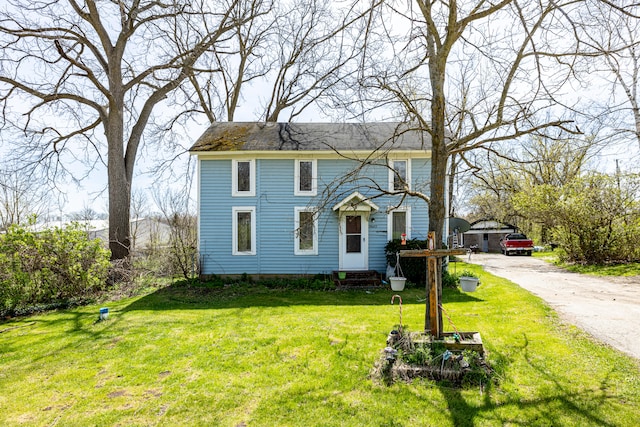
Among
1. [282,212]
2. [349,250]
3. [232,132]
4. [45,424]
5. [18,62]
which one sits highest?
[18,62]

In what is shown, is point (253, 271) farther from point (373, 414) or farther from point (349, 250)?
point (373, 414)

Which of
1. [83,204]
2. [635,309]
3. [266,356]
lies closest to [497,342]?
[266,356]

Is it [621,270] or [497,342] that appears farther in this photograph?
[621,270]

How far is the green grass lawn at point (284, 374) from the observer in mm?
3375

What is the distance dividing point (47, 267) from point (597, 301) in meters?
13.6

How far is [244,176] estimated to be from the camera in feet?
40.0

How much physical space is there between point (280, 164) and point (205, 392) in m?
9.13

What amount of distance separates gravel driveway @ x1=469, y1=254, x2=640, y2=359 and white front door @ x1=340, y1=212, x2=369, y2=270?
16.8ft

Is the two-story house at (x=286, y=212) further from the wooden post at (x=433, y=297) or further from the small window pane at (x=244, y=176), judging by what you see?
the wooden post at (x=433, y=297)

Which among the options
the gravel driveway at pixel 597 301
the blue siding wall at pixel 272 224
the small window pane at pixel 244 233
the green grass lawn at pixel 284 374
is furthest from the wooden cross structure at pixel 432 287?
the small window pane at pixel 244 233

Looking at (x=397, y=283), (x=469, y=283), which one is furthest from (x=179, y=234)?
(x=469, y=283)

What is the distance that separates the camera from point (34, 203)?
16.5 metres

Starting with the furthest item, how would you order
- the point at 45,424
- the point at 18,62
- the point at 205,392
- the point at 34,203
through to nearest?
the point at 34,203, the point at 18,62, the point at 205,392, the point at 45,424

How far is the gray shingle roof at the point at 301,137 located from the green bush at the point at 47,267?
4672mm
